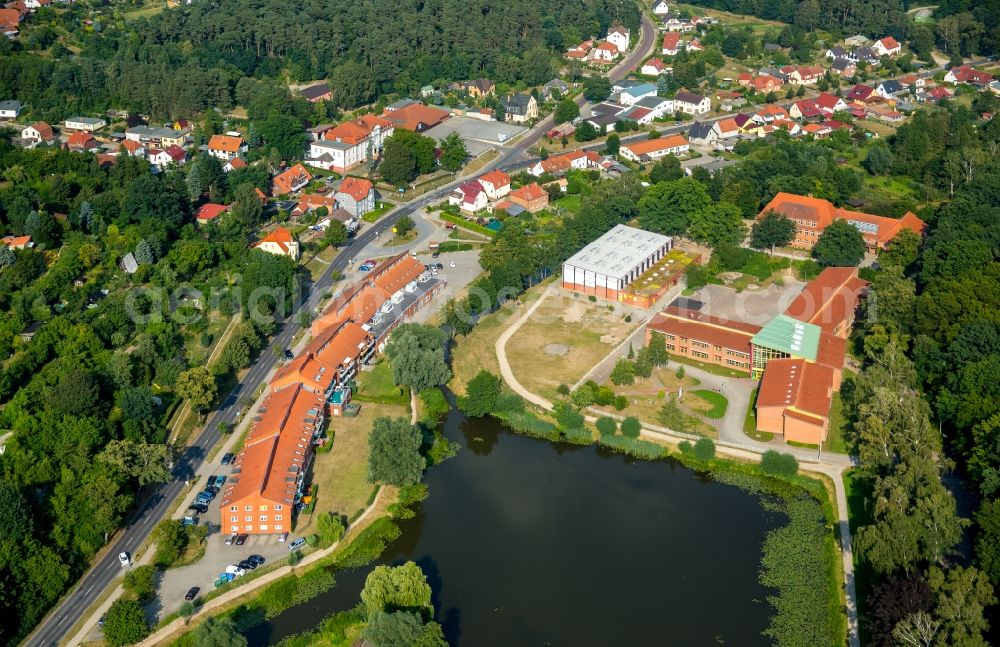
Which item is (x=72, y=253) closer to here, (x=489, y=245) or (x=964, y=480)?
(x=489, y=245)

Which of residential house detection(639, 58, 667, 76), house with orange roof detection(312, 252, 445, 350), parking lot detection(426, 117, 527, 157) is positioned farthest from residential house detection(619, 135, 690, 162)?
house with orange roof detection(312, 252, 445, 350)

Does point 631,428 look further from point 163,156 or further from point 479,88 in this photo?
point 479,88

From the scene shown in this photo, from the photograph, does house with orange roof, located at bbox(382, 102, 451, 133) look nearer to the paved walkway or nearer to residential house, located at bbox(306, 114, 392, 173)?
residential house, located at bbox(306, 114, 392, 173)

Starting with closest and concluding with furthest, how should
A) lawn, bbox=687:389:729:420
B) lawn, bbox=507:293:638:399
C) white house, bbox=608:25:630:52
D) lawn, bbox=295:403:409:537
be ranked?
1. lawn, bbox=295:403:409:537
2. lawn, bbox=687:389:729:420
3. lawn, bbox=507:293:638:399
4. white house, bbox=608:25:630:52

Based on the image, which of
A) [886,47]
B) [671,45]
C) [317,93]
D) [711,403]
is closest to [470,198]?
[317,93]

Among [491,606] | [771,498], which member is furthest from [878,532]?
[491,606]

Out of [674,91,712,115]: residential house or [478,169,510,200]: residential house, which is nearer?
[478,169,510,200]: residential house

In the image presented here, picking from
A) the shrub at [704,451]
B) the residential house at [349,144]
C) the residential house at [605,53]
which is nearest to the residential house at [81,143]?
the residential house at [349,144]

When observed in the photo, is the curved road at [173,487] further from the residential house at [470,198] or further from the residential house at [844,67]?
the residential house at [844,67]
